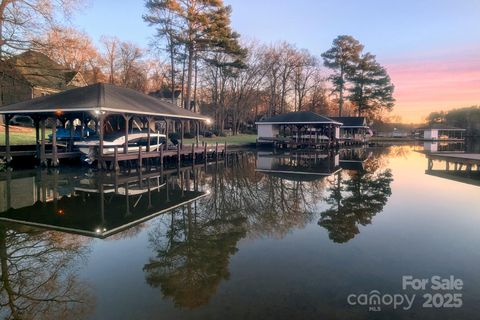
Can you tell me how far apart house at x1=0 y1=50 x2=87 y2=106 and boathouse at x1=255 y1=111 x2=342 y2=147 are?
67.0 feet

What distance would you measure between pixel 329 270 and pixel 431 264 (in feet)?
5.62

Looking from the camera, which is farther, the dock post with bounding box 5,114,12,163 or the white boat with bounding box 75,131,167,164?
the white boat with bounding box 75,131,167,164

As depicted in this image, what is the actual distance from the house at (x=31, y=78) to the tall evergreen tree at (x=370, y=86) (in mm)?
42656

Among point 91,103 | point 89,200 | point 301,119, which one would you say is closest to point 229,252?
point 89,200

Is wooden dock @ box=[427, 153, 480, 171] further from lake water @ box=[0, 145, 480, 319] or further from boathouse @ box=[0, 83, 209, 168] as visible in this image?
boathouse @ box=[0, 83, 209, 168]

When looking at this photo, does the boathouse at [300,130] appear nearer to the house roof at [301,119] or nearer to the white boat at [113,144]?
the house roof at [301,119]

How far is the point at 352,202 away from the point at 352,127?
43313 mm

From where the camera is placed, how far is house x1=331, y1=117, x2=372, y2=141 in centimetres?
4984

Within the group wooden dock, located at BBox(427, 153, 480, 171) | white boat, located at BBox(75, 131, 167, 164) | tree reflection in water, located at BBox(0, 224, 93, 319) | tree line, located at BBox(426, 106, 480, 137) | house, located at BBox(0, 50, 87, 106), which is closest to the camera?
tree reflection in water, located at BBox(0, 224, 93, 319)

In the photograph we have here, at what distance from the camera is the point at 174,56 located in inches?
1489

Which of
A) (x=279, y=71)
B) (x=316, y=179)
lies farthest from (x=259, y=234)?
(x=279, y=71)

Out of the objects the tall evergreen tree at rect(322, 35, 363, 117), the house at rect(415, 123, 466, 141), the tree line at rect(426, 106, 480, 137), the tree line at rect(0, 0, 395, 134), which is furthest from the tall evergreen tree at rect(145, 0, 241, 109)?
the tree line at rect(426, 106, 480, 137)

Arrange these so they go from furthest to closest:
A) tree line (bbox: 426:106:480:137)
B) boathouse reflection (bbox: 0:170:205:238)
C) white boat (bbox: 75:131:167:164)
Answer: tree line (bbox: 426:106:480:137), white boat (bbox: 75:131:167:164), boathouse reflection (bbox: 0:170:205:238)

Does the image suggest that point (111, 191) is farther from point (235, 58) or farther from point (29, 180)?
point (235, 58)
